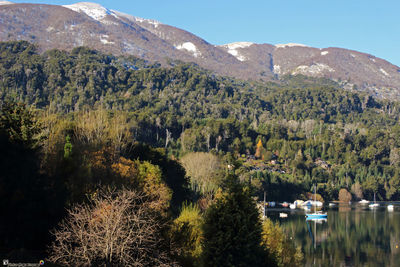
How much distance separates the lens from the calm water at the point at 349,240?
48.6 m

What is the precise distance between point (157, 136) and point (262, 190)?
150 ft

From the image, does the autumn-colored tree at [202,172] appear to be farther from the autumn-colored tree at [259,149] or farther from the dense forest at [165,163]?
the autumn-colored tree at [259,149]

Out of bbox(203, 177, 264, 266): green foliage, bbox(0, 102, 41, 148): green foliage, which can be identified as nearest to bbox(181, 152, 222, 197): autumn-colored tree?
bbox(0, 102, 41, 148): green foliage

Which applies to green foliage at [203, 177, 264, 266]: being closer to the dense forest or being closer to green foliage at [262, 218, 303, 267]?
the dense forest

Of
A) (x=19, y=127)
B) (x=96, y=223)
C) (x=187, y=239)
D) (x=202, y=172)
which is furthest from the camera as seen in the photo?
(x=202, y=172)

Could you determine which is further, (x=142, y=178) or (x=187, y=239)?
(x=142, y=178)

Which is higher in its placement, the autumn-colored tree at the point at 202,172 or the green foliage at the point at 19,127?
the green foliage at the point at 19,127

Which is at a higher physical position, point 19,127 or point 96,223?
point 19,127

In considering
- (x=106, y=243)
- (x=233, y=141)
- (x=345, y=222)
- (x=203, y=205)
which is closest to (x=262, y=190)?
(x=345, y=222)

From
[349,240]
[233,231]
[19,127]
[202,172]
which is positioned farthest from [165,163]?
[233,231]

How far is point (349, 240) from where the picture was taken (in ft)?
201

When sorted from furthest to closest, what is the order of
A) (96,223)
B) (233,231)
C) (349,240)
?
(349,240) < (233,231) < (96,223)

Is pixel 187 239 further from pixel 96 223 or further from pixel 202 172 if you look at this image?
pixel 202 172

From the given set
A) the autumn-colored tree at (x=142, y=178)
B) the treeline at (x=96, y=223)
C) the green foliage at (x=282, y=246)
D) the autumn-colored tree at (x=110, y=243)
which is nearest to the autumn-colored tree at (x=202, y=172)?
the autumn-colored tree at (x=142, y=178)
